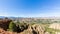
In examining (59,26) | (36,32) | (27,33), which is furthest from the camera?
(59,26)

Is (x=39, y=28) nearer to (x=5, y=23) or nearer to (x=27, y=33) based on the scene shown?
(x=27, y=33)

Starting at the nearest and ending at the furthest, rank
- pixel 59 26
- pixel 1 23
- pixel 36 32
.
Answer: pixel 36 32, pixel 1 23, pixel 59 26

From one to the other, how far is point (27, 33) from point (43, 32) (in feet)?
13.4

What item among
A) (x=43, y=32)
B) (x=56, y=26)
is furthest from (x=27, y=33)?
(x=56, y=26)

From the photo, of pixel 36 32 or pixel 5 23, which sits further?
pixel 5 23

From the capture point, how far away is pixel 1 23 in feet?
54.2

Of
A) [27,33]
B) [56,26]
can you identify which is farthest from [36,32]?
[56,26]

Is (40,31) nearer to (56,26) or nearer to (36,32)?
(36,32)

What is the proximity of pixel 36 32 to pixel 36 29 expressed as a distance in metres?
0.45

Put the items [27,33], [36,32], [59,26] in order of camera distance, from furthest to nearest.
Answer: [59,26] < [36,32] < [27,33]

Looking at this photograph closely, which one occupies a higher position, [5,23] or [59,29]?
[5,23]

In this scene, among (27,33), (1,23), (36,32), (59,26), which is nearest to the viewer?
(27,33)

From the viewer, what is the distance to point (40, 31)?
13.5 metres

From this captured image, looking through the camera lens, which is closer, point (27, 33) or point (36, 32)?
point (27, 33)
